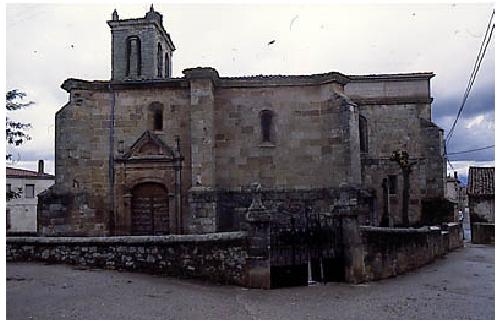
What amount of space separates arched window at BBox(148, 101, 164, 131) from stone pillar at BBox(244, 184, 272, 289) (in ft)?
22.5

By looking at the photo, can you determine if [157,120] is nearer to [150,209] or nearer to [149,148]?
[149,148]

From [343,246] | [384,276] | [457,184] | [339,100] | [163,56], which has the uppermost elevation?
[163,56]

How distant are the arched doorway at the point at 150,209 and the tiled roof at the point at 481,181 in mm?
17155

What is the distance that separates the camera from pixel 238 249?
10914 millimetres

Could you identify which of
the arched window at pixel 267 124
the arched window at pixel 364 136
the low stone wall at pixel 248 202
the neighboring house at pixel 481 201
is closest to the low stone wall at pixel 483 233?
the neighboring house at pixel 481 201

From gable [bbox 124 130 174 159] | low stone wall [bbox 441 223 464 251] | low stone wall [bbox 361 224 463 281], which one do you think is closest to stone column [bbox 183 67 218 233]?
gable [bbox 124 130 174 159]

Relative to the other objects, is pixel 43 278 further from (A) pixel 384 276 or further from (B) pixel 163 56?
(B) pixel 163 56

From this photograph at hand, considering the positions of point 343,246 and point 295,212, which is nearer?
point 343,246

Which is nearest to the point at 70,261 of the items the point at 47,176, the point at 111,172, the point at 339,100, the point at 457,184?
the point at 111,172

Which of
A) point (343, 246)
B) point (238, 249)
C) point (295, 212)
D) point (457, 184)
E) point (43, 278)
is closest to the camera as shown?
point (43, 278)

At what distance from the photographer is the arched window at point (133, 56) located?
2514 centimetres

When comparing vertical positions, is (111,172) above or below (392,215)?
above

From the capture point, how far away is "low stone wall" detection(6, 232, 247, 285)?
35.8ft
